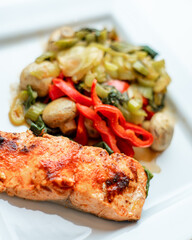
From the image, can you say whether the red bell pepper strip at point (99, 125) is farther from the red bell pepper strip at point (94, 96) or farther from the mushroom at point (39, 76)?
the mushroom at point (39, 76)

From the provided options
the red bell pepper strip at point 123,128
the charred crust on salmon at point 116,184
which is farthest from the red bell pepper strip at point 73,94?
the charred crust on salmon at point 116,184

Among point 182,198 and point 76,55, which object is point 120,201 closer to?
point 182,198

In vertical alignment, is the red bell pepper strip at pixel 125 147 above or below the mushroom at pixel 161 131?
below

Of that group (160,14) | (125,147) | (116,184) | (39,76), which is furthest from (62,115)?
(160,14)

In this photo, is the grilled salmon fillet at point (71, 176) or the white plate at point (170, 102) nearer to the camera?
the grilled salmon fillet at point (71, 176)

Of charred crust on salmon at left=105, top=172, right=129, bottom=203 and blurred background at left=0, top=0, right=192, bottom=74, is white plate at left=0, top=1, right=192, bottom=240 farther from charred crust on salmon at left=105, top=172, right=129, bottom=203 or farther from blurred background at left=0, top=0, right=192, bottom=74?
charred crust on salmon at left=105, top=172, right=129, bottom=203

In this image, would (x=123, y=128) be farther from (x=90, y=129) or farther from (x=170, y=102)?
(x=170, y=102)

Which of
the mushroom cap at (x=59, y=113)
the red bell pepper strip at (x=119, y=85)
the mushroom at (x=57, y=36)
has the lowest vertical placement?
the mushroom cap at (x=59, y=113)
